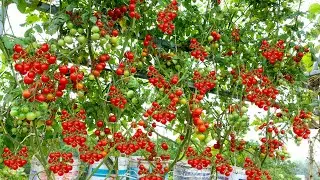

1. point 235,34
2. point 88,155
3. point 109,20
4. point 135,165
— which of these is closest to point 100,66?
point 109,20

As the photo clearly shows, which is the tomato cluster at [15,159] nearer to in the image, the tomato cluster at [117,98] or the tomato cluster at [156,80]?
the tomato cluster at [117,98]

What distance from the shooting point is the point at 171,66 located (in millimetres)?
2154

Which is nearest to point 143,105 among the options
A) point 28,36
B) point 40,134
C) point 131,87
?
point 131,87

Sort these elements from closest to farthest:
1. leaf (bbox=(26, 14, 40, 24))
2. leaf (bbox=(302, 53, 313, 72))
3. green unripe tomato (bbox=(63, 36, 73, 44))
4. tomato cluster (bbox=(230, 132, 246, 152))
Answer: green unripe tomato (bbox=(63, 36, 73, 44))
leaf (bbox=(26, 14, 40, 24))
tomato cluster (bbox=(230, 132, 246, 152))
leaf (bbox=(302, 53, 313, 72))

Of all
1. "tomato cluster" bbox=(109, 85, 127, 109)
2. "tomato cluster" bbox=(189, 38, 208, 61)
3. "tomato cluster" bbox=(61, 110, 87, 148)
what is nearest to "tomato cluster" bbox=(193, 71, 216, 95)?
"tomato cluster" bbox=(189, 38, 208, 61)

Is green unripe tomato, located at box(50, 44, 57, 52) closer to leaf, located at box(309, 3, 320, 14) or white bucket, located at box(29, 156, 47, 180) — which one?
white bucket, located at box(29, 156, 47, 180)

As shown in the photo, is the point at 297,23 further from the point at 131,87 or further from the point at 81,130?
the point at 81,130

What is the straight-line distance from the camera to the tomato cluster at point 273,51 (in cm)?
215

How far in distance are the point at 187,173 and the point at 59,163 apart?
681 millimetres

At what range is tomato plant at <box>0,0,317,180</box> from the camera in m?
1.57

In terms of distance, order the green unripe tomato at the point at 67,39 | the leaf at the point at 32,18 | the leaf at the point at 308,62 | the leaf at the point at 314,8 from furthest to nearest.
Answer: the leaf at the point at 308,62 < the leaf at the point at 314,8 < the leaf at the point at 32,18 < the green unripe tomato at the point at 67,39

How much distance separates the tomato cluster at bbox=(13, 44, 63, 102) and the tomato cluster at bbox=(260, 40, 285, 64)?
3.64 ft

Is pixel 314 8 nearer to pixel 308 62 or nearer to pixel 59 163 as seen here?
pixel 308 62

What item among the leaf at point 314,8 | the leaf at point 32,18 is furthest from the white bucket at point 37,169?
the leaf at point 314,8
